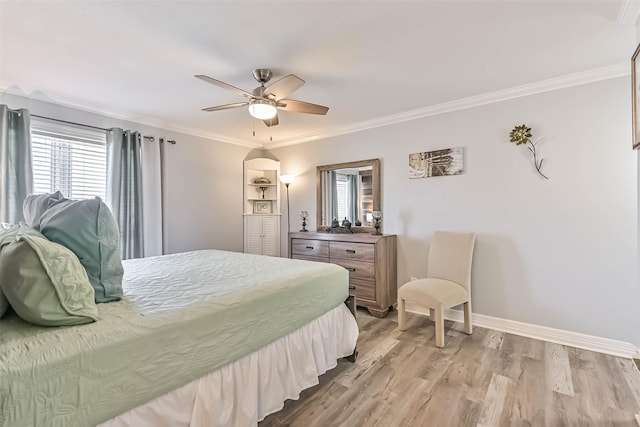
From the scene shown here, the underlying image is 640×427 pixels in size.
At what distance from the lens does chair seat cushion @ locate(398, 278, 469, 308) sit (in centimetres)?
268

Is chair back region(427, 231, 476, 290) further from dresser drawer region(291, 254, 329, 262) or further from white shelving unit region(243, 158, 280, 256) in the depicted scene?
white shelving unit region(243, 158, 280, 256)

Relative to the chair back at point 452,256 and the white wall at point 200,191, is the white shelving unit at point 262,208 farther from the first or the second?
the chair back at point 452,256

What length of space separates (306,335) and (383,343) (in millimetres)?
1115

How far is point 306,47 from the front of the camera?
2111 mm

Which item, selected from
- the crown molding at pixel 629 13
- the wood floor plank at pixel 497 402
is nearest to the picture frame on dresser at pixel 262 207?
the wood floor plank at pixel 497 402

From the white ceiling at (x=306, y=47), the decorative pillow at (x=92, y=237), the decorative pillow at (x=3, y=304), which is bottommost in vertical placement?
the decorative pillow at (x=3, y=304)

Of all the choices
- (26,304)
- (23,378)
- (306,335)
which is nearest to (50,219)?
(26,304)

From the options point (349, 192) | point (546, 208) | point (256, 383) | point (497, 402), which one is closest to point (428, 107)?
point (349, 192)

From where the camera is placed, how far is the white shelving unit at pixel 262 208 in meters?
4.82

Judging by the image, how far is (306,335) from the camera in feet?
6.43

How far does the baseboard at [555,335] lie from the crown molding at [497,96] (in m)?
2.28

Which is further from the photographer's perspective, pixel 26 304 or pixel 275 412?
pixel 275 412

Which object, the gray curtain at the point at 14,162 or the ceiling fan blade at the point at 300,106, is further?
the gray curtain at the point at 14,162

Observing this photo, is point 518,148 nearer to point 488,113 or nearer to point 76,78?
point 488,113
